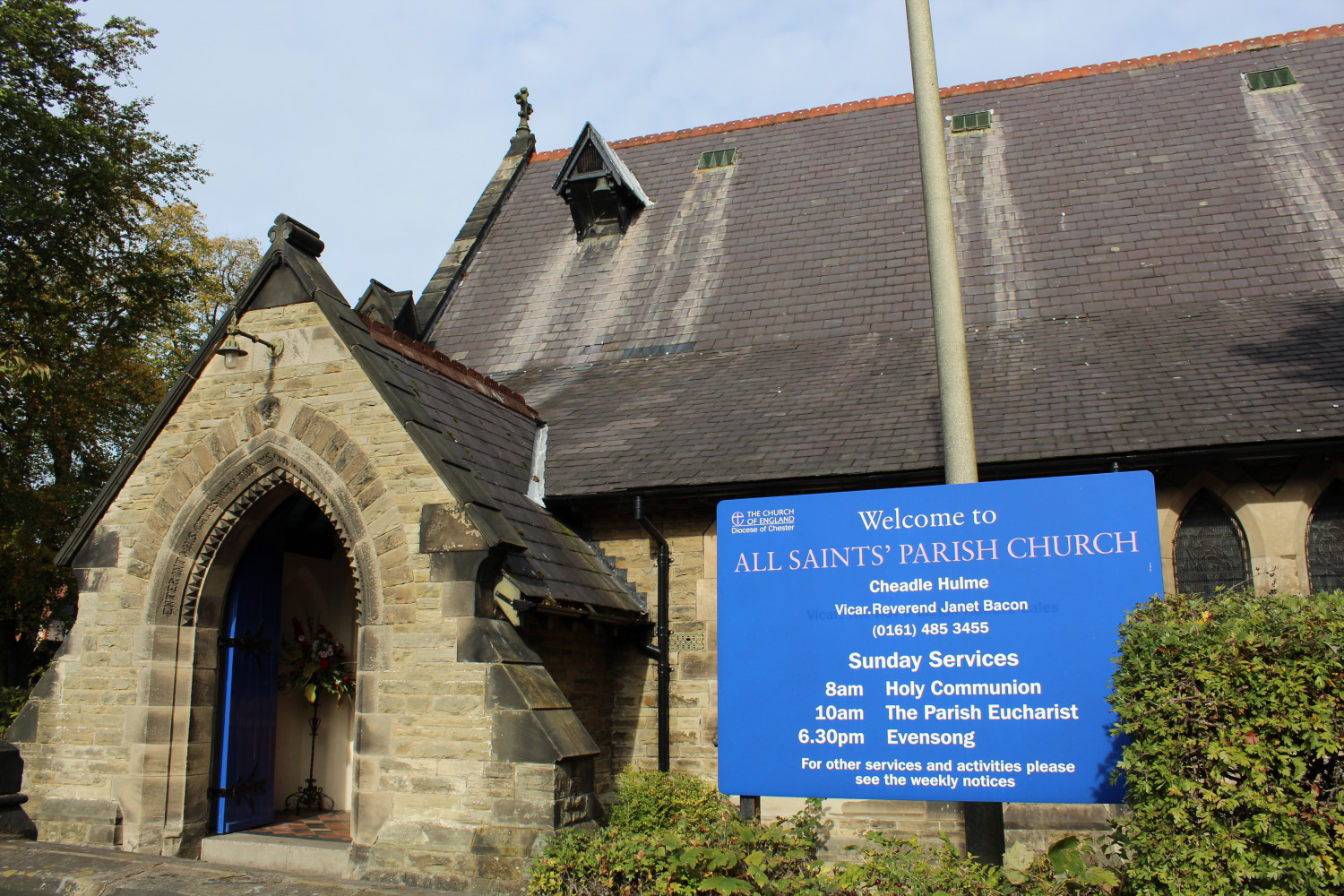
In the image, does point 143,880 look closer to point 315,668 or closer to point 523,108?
point 315,668

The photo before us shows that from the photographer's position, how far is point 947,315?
19.6 feet

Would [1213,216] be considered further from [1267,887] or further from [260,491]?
[260,491]

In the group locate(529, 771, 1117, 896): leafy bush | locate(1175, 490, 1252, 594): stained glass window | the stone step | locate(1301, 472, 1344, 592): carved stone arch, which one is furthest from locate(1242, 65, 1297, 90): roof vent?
the stone step

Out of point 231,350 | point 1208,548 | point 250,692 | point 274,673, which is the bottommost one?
point 250,692

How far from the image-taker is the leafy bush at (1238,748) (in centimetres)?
475

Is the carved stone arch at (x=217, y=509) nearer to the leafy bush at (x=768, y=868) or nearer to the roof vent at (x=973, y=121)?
the leafy bush at (x=768, y=868)

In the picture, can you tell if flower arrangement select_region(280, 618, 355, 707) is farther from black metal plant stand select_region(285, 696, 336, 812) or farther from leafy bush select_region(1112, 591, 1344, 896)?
leafy bush select_region(1112, 591, 1344, 896)

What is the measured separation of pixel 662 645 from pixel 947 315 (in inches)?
199

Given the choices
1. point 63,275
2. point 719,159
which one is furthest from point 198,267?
point 719,159

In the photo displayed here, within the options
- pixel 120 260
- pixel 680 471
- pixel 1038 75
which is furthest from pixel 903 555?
pixel 120 260

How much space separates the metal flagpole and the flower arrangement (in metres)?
7.06

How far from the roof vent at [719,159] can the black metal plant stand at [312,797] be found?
34.7 feet

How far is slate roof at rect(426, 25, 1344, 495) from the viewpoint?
9430 millimetres

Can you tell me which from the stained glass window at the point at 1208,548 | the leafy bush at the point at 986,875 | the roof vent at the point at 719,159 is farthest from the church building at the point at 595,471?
the roof vent at the point at 719,159
